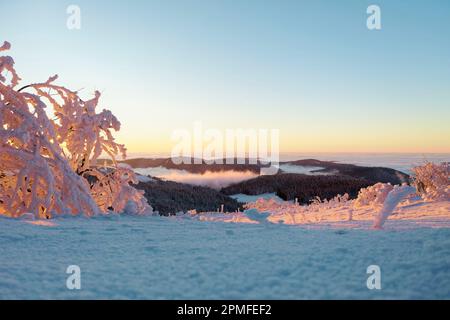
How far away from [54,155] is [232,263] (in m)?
4.81

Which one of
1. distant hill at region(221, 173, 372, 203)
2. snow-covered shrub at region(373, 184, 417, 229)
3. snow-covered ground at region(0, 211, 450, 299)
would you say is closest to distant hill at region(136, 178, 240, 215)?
distant hill at region(221, 173, 372, 203)

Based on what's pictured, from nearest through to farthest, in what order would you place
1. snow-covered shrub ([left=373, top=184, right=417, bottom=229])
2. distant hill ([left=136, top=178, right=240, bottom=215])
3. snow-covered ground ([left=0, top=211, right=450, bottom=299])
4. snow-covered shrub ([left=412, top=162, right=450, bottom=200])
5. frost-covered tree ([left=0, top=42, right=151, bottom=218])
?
snow-covered ground ([left=0, top=211, right=450, bottom=299]) → snow-covered shrub ([left=373, top=184, right=417, bottom=229]) → frost-covered tree ([left=0, top=42, right=151, bottom=218]) → snow-covered shrub ([left=412, top=162, right=450, bottom=200]) → distant hill ([left=136, top=178, right=240, bottom=215])

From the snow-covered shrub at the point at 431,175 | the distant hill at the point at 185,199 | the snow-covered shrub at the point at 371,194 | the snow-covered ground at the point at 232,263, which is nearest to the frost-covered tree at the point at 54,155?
the snow-covered ground at the point at 232,263

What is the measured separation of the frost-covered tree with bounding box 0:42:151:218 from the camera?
6.26 metres

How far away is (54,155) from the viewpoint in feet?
21.5

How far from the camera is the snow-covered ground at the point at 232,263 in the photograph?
2322mm

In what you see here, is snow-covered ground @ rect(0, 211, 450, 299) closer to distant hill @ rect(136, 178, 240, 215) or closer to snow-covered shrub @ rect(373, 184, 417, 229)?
snow-covered shrub @ rect(373, 184, 417, 229)

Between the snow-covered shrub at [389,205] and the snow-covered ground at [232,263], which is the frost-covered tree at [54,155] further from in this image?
the snow-covered shrub at [389,205]

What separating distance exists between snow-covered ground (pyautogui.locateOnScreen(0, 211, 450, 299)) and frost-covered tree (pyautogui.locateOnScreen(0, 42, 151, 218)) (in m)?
2.11

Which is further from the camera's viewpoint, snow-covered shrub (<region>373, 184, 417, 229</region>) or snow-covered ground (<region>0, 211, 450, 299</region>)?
snow-covered shrub (<region>373, 184, 417, 229</region>)

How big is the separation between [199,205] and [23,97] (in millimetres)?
17553

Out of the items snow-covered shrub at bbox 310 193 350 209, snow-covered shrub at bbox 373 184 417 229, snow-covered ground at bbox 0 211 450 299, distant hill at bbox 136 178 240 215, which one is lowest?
distant hill at bbox 136 178 240 215

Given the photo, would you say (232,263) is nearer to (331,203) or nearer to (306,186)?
(331,203)

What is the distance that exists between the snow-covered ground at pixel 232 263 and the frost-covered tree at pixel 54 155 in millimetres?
2110
